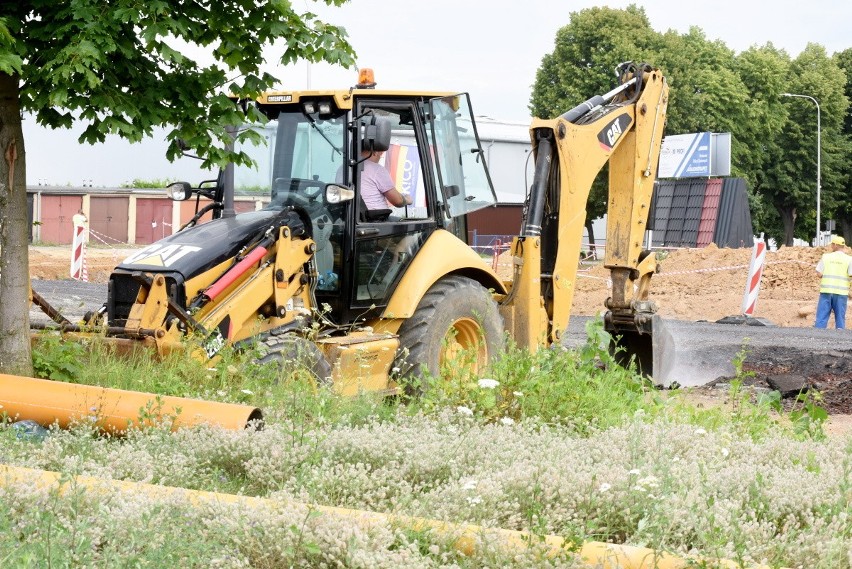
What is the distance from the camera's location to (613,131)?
34.3 ft

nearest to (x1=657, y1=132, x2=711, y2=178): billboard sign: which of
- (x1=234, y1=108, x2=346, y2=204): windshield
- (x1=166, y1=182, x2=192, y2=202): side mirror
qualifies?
(x1=234, y1=108, x2=346, y2=204): windshield

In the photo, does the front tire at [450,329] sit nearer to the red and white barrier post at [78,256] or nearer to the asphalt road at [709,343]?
the asphalt road at [709,343]

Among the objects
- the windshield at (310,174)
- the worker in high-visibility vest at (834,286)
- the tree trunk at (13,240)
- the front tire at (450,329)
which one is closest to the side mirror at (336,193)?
the windshield at (310,174)

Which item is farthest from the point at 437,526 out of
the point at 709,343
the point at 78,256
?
the point at 78,256

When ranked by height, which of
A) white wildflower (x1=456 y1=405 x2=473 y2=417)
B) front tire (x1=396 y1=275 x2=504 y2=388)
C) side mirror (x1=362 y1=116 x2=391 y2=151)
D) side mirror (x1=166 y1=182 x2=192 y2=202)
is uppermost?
side mirror (x1=362 y1=116 x2=391 y2=151)

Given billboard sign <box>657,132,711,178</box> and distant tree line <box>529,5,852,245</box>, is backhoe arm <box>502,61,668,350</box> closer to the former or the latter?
distant tree line <box>529,5,852,245</box>

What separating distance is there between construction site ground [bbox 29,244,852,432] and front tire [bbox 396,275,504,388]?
1.91 metres

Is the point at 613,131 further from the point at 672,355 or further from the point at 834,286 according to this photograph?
the point at 834,286

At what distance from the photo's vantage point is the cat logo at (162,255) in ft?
24.9

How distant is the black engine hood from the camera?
757 centimetres

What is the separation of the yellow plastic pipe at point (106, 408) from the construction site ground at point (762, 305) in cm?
386

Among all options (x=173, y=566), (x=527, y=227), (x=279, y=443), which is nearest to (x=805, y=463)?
(x=279, y=443)

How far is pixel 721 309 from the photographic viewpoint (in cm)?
2209

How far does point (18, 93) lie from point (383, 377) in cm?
316
